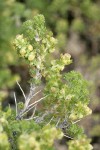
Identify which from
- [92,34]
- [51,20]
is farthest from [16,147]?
[92,34]

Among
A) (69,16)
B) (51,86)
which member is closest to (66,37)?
(69,16)

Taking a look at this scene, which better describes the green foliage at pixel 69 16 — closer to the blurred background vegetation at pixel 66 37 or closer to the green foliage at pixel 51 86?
the blurred background vegetation at pixel 66 37

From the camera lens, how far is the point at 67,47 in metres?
6.00

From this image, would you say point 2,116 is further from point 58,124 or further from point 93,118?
point 93,118

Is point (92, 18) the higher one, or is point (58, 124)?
point (92, 18)

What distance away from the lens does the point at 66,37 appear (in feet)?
19.9

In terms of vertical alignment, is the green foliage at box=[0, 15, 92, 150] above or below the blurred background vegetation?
below

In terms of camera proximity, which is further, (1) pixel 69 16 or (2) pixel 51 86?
(1) pixel 69 16

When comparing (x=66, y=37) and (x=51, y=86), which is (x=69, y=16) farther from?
(x=51, y=86)

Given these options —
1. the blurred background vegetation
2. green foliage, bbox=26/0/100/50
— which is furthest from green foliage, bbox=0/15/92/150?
green foliage, bbox=26/0/100/50

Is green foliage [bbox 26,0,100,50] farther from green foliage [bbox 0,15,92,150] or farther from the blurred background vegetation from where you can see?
green foliage [bbox 0,15,92,150]

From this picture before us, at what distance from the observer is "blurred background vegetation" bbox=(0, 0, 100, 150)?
4.64m

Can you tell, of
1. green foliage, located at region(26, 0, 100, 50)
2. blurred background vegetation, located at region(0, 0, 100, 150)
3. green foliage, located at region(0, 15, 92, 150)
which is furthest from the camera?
green foliage, located at region(26, 0, 100, 50)

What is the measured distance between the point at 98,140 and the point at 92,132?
0.25 metres
